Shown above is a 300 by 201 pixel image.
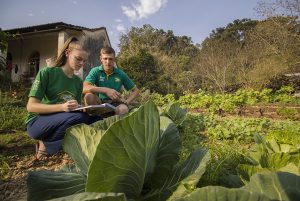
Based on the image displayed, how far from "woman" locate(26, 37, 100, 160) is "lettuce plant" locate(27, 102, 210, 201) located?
66.2 inches

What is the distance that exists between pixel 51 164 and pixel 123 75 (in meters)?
1.70

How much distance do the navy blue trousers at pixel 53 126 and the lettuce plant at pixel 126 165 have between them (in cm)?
164

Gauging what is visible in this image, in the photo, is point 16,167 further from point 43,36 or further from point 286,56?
point 286,56

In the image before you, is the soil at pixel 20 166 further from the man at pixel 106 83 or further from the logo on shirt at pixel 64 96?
the man at pixel 106 83

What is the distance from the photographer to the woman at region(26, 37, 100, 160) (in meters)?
3.02

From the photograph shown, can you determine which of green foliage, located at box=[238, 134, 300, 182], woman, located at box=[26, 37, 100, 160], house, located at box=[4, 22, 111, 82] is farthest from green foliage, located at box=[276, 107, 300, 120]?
house, located at box=[4, 22, 111, 82]

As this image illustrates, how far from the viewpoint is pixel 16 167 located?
3271mm

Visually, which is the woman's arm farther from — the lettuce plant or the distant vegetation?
the distant vegetation

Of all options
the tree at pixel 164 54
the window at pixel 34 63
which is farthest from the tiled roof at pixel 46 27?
the tree at pixel 164 54

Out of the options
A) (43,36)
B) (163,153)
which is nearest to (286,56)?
(43,36)

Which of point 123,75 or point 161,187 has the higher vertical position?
point 123,75

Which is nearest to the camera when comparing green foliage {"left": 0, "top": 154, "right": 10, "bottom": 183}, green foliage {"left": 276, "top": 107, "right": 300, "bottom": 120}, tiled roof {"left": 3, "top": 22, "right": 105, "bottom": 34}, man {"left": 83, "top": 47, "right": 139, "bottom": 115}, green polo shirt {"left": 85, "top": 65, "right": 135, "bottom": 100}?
green foliage {"left": 0, "top": 154, "right": 10, "bottom": 183}

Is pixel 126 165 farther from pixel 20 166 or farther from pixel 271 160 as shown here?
pixel 20 166

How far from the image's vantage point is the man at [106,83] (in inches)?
150
